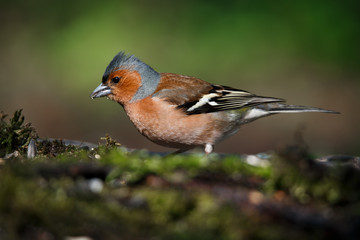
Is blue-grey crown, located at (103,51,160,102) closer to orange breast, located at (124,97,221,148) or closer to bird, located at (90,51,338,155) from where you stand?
bird, located at (90,51,338,155)

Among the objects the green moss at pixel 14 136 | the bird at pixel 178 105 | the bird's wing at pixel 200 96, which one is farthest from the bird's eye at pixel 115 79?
the green moss at pixel 14 136

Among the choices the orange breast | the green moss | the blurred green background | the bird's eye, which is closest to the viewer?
the green moss

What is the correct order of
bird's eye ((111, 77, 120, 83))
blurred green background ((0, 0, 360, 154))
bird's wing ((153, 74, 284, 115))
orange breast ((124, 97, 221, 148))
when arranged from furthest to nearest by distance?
blurred green background ((0, 0, 360, 154))
bird's eye ((111, 77, 120, 83))
bird's wing ((153, 74, 284, 115))
orange breast ((124, 97, 221, 148))

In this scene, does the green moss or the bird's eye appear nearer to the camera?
the green moss

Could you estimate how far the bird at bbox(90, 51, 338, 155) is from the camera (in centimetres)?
579

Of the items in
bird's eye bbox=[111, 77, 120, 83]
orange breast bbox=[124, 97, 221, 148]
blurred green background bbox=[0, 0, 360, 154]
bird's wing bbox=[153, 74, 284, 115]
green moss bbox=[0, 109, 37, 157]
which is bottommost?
green moss bbox=[0, 109, 37, 157]

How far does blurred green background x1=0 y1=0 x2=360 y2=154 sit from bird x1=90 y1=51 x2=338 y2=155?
4.63m

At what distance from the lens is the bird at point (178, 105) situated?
228 inches

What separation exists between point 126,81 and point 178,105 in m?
0.73

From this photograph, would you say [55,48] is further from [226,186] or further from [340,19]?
[226,186]

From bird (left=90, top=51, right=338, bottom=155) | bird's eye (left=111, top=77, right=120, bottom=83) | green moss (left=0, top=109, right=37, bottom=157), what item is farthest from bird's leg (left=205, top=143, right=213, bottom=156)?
green moss (left=0, top=109, right=37, bottom=157)

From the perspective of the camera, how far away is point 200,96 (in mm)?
6117

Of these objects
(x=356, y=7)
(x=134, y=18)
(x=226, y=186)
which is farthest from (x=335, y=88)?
(x=226, y=186)

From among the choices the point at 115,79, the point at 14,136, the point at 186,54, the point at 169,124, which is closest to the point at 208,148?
the point at 169,124
